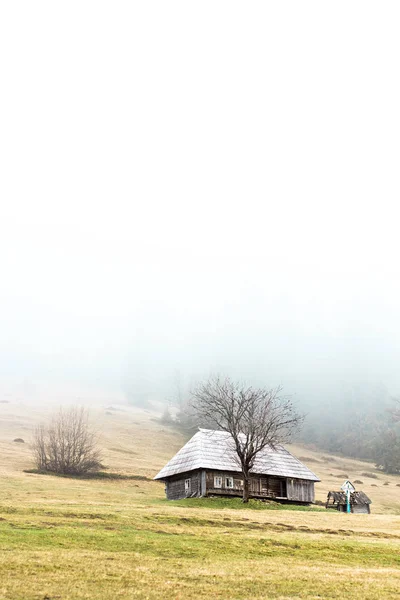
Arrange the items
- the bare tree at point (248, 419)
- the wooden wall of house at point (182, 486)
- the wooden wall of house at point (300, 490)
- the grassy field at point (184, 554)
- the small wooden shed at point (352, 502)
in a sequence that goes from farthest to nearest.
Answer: the small wooden shed at point (352, 502), the wooden wall of house at point (300, 490), the wooden wall of house at point (182, 486), the bare tree at point (248, 419), the grassy field at point (184, 554)

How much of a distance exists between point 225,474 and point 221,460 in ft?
3.97

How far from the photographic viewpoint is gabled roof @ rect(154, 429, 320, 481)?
5409 centimetres

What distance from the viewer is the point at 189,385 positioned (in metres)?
178

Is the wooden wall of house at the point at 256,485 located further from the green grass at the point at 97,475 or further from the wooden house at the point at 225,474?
the green grass at the point at 97,475

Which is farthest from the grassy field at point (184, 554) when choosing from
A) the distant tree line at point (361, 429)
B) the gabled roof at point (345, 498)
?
the distant tree line at point (361, 429)

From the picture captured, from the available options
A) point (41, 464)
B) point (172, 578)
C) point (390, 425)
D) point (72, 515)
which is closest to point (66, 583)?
point (172, 578)

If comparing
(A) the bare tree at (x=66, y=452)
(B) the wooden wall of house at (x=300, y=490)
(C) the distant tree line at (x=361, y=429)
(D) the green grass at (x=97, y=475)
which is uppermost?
(C) the distant tree line at (x=361, y=429)

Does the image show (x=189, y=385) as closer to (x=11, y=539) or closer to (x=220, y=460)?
(x=220, y=460)

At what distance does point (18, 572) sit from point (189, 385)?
163690 millimetres

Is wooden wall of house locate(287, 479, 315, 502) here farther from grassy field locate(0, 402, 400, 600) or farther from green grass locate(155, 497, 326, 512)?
grassy field locate(0, 402, 400, 600)

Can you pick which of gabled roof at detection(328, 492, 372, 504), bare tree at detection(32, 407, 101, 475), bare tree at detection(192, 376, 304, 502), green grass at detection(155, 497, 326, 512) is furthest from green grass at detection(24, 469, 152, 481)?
green grass at detection(155, 497, 326, 512)

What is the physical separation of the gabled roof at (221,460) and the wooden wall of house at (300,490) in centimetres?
68

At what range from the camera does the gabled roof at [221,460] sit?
177ft

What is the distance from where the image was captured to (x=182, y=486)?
56031mm
